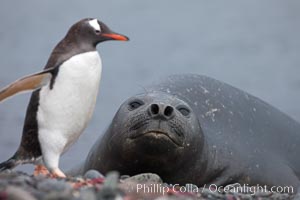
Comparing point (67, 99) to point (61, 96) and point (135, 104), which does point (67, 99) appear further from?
point (135, 104)

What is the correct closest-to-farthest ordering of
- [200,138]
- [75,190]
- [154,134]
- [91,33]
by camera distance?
[75,190], [91,33], [154,134], [200,138]

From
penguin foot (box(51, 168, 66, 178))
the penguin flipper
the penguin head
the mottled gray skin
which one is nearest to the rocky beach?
penguin foot (box(51, 168, 66, 178))

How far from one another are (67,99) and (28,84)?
211 mm

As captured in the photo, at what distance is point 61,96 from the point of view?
2.92 m

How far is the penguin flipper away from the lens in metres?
2.90

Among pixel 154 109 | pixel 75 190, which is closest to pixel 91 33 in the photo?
pixel 75 190

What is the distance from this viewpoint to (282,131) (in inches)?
242

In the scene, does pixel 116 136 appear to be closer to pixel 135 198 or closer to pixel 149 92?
pixel 149 92

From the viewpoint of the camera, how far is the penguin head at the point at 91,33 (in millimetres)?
3043

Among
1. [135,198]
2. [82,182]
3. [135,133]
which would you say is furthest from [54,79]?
[135,133]

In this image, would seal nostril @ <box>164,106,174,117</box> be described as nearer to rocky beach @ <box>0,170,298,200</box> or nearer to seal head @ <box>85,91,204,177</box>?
seal head @ <box>85,91,204,177</box>

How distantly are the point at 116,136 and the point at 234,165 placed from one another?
127cm

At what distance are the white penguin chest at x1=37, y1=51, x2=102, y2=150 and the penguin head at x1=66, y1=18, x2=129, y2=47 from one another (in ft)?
0.36

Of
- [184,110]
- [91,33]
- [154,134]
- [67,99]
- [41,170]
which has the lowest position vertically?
[41,170]
